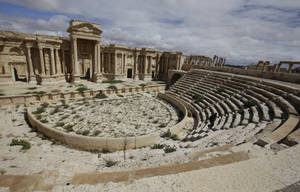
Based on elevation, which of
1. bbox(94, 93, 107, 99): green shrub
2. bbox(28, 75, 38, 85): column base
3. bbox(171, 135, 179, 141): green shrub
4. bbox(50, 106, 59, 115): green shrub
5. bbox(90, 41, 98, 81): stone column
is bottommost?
bbox(171, 135, 179, 141): green shrub

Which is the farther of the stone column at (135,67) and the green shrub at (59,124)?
the stone column at (135,67)

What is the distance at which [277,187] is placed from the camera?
109 inches

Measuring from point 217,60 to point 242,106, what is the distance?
78.1 feet

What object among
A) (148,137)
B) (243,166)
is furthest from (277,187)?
(148,137)

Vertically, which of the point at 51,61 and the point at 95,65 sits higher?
the point at 51,61

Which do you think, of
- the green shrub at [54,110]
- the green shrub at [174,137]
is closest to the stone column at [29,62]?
the green shrub at [54,110]

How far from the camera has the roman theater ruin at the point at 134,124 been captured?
327 centimetres

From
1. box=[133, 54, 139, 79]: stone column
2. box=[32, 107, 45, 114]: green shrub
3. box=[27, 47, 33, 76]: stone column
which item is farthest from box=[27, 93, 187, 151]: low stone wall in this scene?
box=[133, 54, 139, 79]: stone column

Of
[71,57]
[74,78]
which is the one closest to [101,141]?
[74,78]

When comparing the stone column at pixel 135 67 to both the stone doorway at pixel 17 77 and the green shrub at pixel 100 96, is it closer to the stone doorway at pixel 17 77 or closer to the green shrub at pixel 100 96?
the green shrub at pixel 100 96

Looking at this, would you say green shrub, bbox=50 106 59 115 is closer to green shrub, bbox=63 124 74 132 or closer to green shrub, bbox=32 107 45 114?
green shrub, bbox=32 107 45 114

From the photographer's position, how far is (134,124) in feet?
38.5

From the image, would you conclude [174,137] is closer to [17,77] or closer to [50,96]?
[50,96]

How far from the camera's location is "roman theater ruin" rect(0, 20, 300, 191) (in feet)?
10.7
